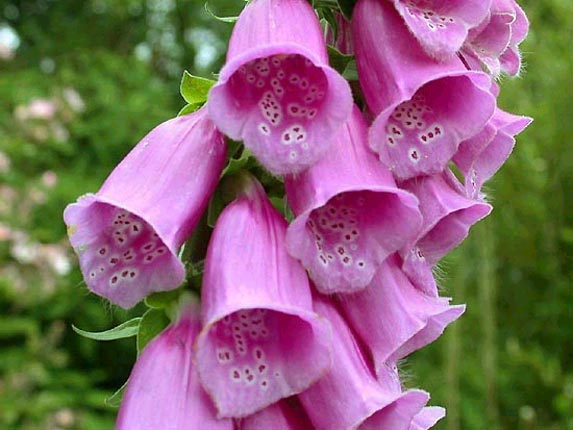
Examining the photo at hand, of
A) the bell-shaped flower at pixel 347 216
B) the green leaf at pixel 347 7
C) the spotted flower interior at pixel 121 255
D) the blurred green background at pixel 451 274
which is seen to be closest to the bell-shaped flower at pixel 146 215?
the spotted flower interior at pixel 121 255

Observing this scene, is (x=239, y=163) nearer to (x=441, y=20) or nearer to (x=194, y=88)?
(x=194, y=88)

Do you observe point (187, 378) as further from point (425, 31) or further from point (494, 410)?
point (494, 410)

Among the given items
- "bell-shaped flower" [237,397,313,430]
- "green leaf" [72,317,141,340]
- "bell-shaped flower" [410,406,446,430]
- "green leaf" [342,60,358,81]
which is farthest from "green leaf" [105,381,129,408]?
"green leaf" [342,60,358,81]

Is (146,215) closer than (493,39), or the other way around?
(146,215)

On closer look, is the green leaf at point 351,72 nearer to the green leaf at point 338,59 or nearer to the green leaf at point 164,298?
the green leaf at point 338,59

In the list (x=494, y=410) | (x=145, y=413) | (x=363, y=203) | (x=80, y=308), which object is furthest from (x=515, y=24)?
(x=80, y=308)

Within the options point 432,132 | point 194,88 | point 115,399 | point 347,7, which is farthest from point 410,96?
point 115,399

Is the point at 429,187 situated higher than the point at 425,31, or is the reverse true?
the point at 425,31
